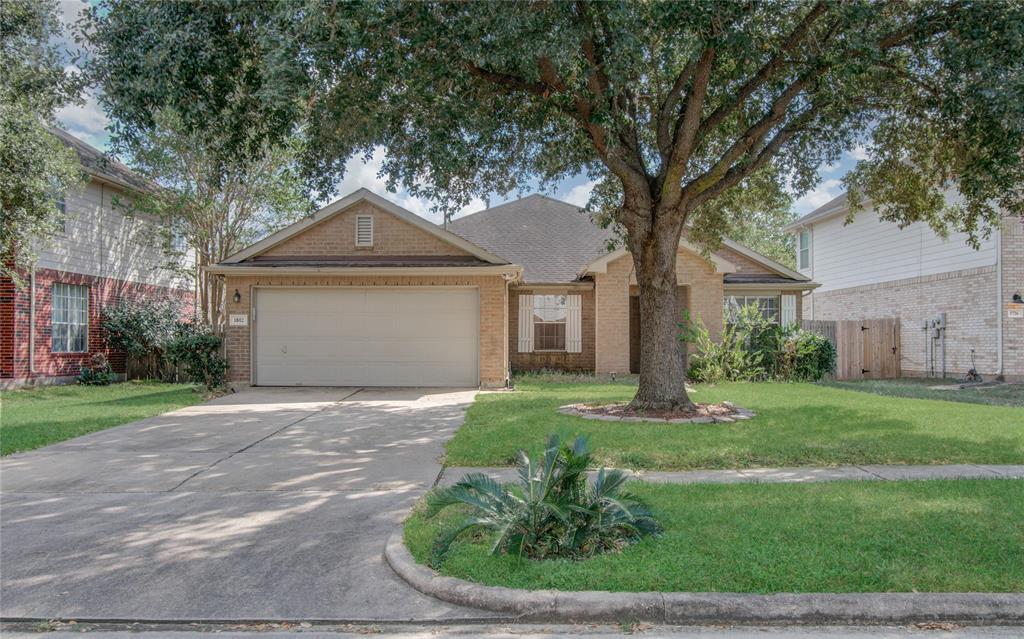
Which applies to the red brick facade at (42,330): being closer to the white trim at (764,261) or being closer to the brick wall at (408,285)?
the brick wall at (408,285)

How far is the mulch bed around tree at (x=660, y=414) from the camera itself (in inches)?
405

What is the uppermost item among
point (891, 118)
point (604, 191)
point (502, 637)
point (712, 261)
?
point (891, 118)

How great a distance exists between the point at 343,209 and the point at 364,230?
27.3 inches

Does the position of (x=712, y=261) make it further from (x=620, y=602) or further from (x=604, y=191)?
(x=620, y=602)

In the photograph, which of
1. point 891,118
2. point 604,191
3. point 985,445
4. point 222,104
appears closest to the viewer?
point 985,445

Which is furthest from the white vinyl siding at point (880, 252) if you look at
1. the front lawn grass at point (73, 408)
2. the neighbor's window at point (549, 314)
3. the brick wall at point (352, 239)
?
the front lawn grass at point (73, 408)

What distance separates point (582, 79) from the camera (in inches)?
385

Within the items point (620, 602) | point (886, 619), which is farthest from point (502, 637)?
point (886, 619)

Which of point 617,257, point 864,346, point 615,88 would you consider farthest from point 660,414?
point 864,346

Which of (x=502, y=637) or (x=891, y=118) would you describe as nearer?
(x=502, y=637)

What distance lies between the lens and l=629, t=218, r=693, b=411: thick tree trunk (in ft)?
36.4

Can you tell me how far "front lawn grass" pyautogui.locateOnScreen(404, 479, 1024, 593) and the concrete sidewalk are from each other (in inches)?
34.9

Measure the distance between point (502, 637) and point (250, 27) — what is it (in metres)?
8.25

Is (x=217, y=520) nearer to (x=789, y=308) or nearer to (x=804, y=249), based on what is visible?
(x=789, y=308)
